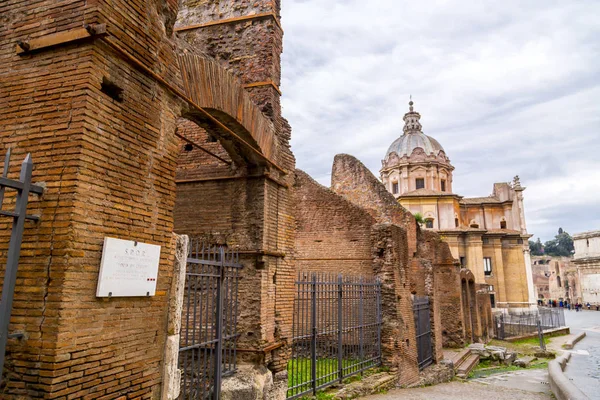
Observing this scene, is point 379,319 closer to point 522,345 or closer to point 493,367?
point 493,367

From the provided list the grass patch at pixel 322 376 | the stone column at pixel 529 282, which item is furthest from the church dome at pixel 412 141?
the grass patch at pixel 322 376

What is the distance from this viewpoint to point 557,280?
68.4 meters

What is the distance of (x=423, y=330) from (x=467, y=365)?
3.05 metres

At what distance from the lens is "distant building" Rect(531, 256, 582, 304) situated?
205 ft

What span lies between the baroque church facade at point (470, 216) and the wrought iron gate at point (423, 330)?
29.6m

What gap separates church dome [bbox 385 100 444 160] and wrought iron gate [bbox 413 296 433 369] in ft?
117

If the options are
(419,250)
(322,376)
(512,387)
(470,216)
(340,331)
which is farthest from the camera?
(470,216)

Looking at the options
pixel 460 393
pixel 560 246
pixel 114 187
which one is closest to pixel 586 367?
pixel 460 393

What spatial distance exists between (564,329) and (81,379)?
96.7 feet

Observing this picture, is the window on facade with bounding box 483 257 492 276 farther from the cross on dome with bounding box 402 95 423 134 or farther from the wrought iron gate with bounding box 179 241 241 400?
the wrought iron gate with bounding box 179 241 241 400

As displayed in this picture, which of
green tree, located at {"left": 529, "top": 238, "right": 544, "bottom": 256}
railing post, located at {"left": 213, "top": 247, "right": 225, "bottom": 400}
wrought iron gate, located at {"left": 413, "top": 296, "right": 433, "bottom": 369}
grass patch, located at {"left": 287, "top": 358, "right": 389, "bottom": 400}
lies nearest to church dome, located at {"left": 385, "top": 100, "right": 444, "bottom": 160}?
wrought iron gate, located at {"left": 413, "top": 296, "right": 433, "bottom": 369}

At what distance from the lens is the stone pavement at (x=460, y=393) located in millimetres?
9420

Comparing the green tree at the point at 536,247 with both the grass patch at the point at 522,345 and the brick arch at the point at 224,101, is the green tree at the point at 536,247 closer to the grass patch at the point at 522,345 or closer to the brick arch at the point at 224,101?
the grass patch at the point at 522,345

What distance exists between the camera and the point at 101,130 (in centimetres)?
369
